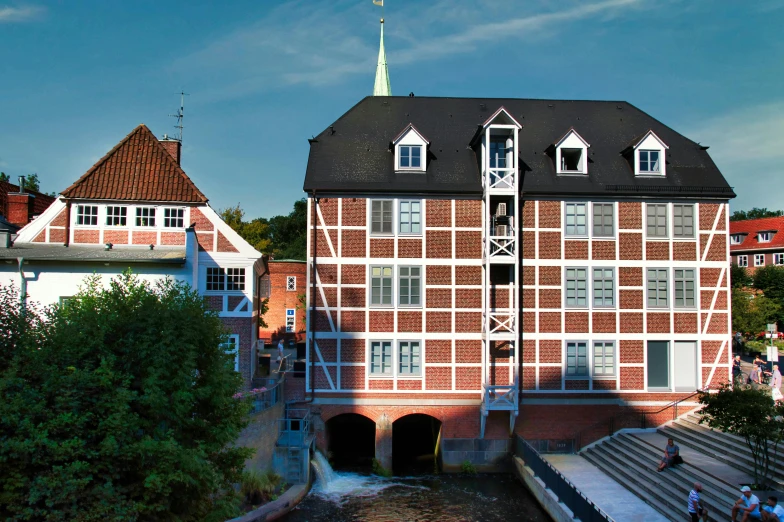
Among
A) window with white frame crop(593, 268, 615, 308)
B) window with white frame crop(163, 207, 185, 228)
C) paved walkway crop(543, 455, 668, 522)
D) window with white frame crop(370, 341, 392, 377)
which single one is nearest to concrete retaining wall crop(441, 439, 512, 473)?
paved walkway crop(543, 455, 668, 522)

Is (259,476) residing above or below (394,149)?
below

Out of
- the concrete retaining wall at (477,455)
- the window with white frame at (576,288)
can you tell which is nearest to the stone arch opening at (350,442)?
the concrete retaining wall at (477,455)

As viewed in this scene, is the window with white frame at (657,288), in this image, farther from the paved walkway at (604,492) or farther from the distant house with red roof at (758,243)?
the distant house with red roof at (758,243)

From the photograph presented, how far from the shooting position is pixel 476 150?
77.5 ft

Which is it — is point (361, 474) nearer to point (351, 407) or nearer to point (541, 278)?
point (351, 407)

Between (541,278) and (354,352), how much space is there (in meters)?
7.34

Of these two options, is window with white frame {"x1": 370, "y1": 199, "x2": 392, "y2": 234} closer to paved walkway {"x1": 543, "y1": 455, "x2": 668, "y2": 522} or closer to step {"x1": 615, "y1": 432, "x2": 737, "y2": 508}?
paved walkway {"x1": 543, "y1": 455, "x2": 668, "y2": 522}

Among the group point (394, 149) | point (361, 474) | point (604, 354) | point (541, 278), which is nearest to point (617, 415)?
point (604, 354)

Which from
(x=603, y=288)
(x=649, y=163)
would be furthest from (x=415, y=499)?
(x=649, y=163)

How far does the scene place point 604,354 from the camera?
22406 millimetres

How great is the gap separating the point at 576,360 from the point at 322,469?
9.84 metres

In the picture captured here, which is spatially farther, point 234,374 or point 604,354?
point 604,354

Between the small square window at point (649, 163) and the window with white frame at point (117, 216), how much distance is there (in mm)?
18977

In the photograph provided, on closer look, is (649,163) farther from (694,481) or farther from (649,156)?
(694,481)
